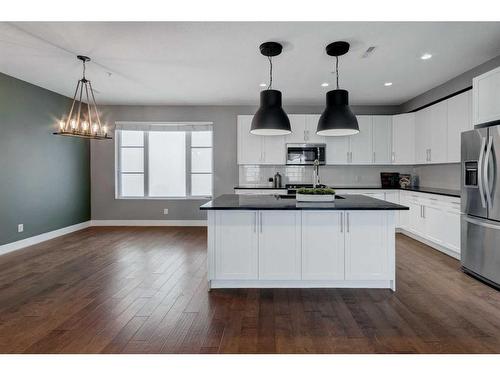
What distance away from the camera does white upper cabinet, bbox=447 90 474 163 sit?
417cm

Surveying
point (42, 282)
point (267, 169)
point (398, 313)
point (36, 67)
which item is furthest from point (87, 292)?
point (267, 169)

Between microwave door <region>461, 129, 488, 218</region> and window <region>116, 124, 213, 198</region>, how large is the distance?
15.0ft

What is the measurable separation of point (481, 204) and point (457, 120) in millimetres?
1724

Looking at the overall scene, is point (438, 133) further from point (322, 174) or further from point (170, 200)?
point (170, 200)

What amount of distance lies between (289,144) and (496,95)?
3.38 metres

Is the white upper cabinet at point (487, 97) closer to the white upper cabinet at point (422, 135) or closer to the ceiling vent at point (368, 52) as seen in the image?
the ceiling vent at point (368, 52)

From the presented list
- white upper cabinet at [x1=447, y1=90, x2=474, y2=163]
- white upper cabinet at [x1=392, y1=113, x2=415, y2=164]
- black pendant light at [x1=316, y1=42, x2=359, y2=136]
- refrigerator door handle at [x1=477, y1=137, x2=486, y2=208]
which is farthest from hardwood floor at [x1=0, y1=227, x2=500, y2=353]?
white upper cabinet at [x1=392, y1=113, x2=415, y2=164]

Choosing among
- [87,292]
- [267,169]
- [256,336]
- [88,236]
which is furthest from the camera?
[267,169]

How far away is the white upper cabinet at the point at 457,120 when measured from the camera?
4.17 metres

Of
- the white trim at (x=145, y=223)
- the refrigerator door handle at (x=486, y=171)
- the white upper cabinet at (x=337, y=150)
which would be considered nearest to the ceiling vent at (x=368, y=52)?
the refrigerator door handle at (x=486, y=171)

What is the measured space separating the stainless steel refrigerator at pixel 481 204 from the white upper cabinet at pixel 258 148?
125 inches

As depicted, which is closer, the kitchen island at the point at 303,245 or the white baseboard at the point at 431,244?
the kitchen island at the point at 303,245

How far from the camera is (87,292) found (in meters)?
3.02
